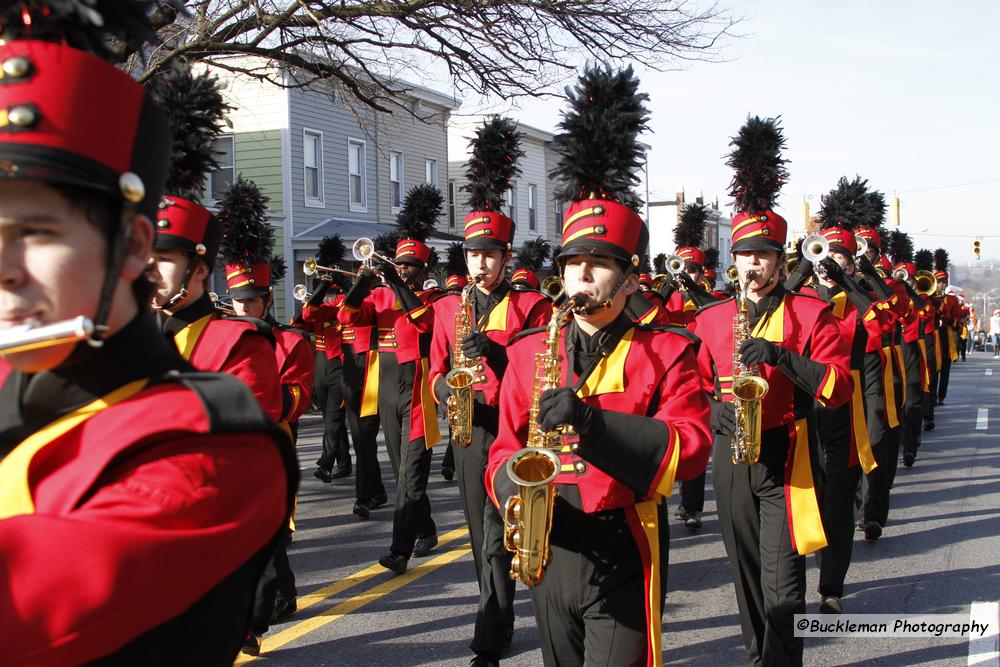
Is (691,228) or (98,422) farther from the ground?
(691,228)

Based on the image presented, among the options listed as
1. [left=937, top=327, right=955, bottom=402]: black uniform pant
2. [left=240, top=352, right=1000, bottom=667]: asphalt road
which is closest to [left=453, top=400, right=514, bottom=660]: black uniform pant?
[left=240, top=352, right=1000, bottom=667]: asphalt road

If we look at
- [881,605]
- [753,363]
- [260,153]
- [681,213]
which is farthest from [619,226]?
[260,153]

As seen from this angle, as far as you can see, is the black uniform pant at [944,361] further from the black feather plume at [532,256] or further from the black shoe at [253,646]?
the black shoe at [253,646]

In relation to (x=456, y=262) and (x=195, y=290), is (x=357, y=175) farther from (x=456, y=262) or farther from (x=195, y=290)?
(x=195, y=290)

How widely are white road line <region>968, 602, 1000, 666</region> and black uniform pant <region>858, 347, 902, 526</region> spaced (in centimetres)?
176

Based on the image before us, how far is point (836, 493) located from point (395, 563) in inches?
125

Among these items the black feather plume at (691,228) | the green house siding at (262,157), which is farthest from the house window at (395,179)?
the black feather plume at (691,228)

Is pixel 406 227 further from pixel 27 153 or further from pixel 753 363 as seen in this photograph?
pixel 27 153

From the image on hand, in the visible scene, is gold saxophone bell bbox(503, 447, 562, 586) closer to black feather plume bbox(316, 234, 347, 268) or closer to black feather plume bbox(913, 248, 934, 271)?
black feather plume bbox(316, 234, 347, 268)

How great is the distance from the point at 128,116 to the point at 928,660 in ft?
17.7

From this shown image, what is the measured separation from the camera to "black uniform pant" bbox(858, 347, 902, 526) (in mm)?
8234

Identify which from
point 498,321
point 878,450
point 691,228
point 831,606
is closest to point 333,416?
point 498,321

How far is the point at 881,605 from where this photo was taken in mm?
6352

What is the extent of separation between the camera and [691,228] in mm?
14742
